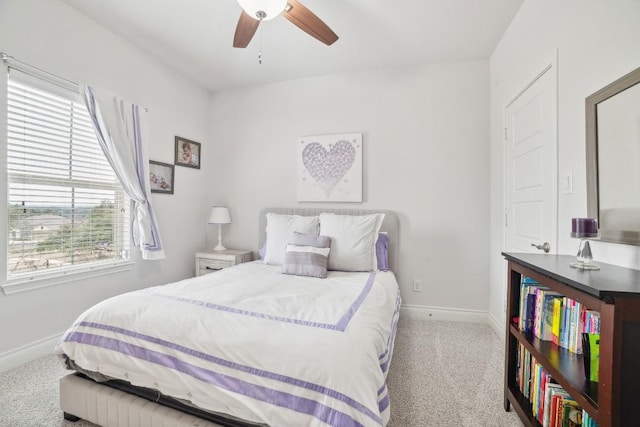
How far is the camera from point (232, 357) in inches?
45.7

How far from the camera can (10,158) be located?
2.00 m

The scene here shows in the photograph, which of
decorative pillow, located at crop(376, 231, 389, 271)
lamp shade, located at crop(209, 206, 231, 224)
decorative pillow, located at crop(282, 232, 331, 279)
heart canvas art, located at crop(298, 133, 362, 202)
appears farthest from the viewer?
lamp shade, located at crop(209, 206, 231, 224)

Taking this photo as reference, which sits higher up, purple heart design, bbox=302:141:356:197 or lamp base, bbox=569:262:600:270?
purple heart design, bbox=302:141:356:197

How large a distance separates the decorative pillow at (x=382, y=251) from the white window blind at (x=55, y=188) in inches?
99.8

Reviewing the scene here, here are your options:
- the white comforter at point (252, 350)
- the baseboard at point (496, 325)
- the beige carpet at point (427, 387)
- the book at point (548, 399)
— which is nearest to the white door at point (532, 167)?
the baseboard at point (496, 325)

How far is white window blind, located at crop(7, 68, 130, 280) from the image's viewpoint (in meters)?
2.04

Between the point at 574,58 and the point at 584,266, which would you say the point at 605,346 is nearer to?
the point at 584,266

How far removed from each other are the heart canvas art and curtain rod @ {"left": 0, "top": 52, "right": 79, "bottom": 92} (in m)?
2.13

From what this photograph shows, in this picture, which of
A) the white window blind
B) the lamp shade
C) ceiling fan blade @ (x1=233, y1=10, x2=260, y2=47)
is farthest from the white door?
the white window blind

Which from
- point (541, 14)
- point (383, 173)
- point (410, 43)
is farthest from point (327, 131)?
point (541, 14)

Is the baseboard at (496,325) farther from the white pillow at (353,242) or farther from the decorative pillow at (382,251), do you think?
the white pillow at (353,242)

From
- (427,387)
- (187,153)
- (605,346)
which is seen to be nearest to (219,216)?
(187,153)

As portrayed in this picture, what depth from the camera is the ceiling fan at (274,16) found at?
1.68 m

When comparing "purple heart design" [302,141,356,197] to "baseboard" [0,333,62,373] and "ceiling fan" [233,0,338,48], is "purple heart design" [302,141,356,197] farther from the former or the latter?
"baseboard" [0,333,62,373]
